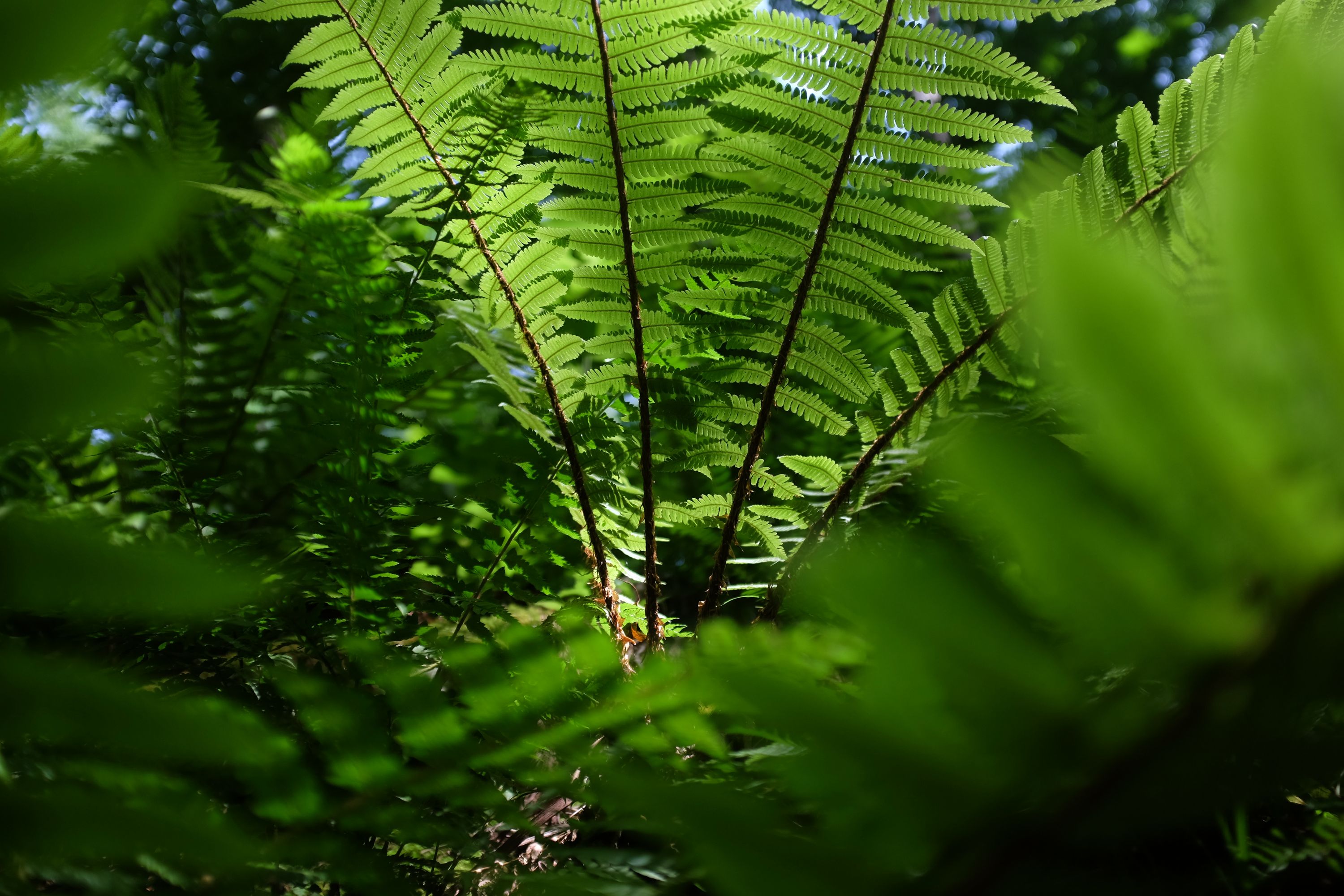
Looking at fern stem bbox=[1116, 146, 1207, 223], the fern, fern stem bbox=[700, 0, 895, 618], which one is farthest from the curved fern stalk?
fern stem bbox=[1116, 146, 1207, 223]

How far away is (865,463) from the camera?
0.90 m

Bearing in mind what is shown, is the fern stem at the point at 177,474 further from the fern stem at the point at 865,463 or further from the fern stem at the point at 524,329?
the fern stem at the point at 865,463

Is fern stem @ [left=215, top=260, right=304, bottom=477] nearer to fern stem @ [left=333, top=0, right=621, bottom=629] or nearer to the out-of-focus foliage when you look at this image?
the out-of-focus foliage

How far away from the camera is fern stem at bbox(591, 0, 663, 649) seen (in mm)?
821

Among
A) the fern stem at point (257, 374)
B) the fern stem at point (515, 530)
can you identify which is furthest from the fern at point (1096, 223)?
the fern stem at point (257, 374)

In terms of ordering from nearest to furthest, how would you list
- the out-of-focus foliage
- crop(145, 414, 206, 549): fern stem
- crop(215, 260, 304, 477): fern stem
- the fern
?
the out-of-focus foliage < crop(145, 414, 206, 549): fern stem < the fern < crop(215, 260, 304, 477): fern stem

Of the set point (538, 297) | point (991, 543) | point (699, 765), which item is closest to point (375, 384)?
point (538, 297)

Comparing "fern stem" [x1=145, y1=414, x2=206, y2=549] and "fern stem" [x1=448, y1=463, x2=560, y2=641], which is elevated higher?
"fern stem" [x1=145, y1=414, x2=206, y2=549]

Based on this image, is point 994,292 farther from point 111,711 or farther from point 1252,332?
point 111,711

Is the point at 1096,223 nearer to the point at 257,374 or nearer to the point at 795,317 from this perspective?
the point at 795,317

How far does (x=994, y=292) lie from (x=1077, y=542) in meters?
0.72

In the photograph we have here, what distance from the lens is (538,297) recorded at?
0.91 meters

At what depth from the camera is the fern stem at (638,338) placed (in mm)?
821

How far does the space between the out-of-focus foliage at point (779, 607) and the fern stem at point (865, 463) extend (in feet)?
0.04
